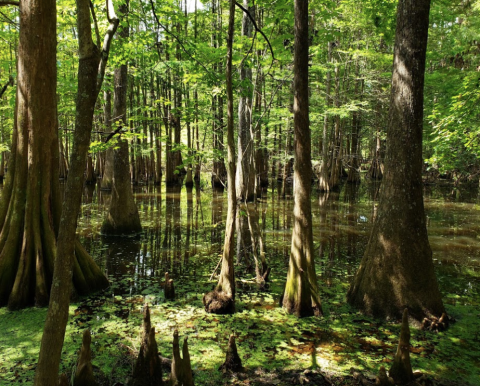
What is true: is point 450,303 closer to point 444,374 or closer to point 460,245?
point 444,374

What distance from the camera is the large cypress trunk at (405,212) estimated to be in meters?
4.72

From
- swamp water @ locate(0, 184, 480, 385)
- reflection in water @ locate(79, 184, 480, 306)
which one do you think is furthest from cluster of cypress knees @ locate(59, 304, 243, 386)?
reflection in water @ locate(79, 184, 480, 306)

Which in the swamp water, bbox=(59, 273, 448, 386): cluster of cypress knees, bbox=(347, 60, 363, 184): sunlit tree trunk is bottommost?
the swamp water

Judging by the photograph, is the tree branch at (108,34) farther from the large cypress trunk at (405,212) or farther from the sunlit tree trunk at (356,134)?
the sunlit tree trunk at (356,134)

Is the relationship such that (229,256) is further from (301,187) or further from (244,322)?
(301,187)

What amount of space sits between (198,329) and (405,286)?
9.68ft

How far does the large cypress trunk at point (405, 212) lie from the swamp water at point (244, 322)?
1.34ft

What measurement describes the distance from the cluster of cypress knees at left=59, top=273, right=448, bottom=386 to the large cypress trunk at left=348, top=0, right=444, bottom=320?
1576mm

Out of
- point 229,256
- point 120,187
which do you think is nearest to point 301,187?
point 229,256

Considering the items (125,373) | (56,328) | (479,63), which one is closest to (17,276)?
(125,373)

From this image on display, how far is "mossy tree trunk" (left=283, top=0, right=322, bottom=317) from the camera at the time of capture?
4977 mm

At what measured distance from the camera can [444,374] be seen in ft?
11.5

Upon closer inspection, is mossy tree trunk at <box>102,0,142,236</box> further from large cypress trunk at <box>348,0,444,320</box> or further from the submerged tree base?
large cypress trunk at <box>348,0,444,320</box>

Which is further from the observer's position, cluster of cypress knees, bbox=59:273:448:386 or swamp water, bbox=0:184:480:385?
swamp water, bbox=0:184:480:385
